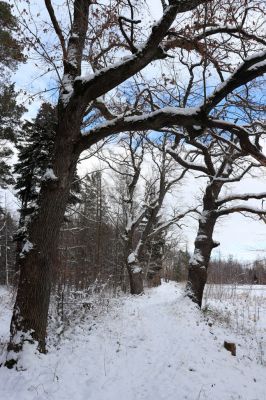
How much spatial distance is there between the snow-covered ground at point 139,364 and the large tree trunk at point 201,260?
6.33 feet

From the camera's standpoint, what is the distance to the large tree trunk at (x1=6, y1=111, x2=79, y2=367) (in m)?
5.57

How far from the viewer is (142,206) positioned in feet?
57.5

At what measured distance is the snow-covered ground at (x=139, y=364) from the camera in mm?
5121

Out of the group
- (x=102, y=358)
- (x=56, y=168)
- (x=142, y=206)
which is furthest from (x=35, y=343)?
(x=142, y=206)

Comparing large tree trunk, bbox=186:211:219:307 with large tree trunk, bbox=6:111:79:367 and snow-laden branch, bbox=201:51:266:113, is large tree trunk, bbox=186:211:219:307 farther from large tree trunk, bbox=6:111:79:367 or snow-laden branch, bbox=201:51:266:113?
snow-laden branch, bbox=201:51:266:113

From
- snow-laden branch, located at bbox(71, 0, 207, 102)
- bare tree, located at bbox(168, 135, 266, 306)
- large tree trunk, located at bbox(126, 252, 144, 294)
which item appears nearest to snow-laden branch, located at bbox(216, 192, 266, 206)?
bare tree, located at bbox(168, 135, 266, 306)

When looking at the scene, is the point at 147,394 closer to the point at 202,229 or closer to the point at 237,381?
the point at 237,381

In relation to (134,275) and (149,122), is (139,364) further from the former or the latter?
(134,275)

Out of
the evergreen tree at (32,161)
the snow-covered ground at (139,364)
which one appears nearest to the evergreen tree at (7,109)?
the evergreen tree at (32,161)

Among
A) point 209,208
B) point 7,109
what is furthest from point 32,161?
point 209,208

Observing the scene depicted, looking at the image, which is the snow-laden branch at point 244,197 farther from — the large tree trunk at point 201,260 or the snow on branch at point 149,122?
the snow on branch at point 149,122

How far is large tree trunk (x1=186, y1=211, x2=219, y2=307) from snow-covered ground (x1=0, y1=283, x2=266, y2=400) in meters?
1.93

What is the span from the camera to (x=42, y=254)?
19.0 feet

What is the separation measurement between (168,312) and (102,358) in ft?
14.9
